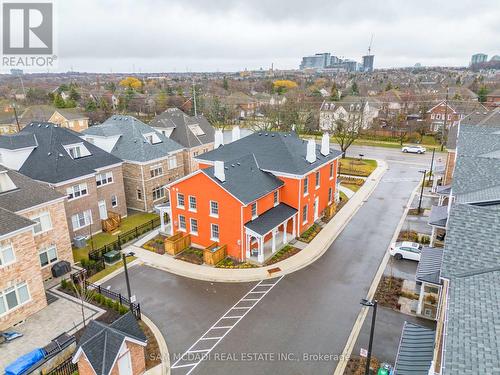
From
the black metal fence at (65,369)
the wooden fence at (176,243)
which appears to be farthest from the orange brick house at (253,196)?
the black metal fence at (65,369)

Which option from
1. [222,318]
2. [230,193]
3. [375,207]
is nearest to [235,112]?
[375,207]

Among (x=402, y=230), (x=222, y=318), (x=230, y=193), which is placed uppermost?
(x=230, y=193)

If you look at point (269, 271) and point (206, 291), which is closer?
point (206, 291)

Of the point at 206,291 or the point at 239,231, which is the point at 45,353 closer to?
the point at 206,291

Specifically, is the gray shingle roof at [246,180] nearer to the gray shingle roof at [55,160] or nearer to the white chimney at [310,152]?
the white chimney at [310,152]

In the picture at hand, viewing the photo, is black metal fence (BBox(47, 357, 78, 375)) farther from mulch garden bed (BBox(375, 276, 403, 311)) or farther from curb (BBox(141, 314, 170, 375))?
mulch garden bed (BBox(375, 276, 403, 311))

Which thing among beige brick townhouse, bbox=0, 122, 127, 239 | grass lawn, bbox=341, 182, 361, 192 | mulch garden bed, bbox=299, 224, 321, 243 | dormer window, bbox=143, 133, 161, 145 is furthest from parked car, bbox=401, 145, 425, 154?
beige brick townhouse, bbox=0, 122, 127, 239
